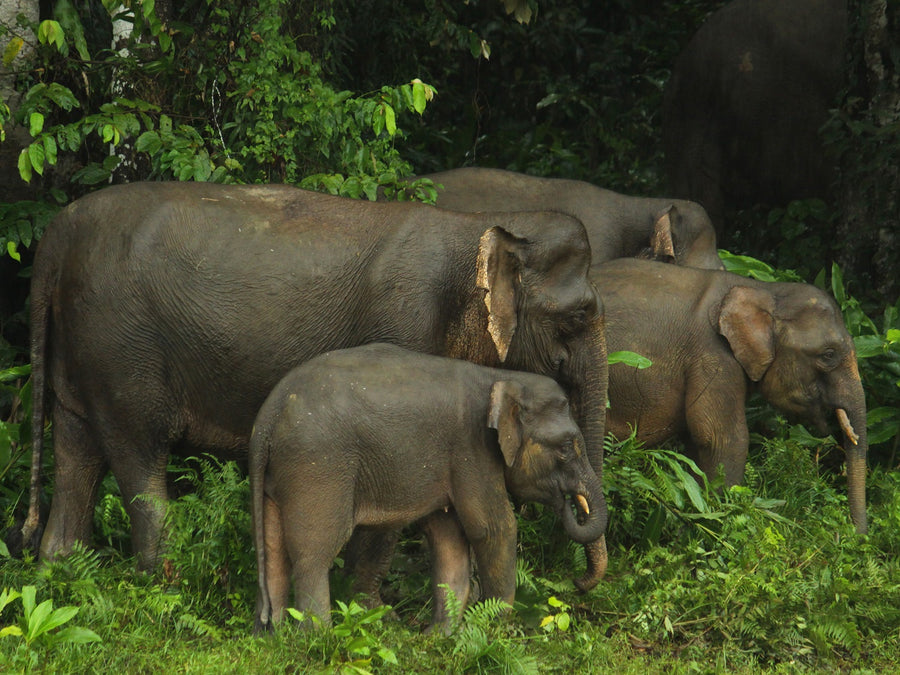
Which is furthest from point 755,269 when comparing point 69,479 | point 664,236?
point 69,479

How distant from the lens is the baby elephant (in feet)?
17.4

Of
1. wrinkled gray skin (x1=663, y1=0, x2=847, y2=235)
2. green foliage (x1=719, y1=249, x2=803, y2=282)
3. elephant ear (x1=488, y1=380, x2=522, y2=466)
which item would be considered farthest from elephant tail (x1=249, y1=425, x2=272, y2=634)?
wrinkled gray skin (x1=663, y1=0, x2=847, y2=235)

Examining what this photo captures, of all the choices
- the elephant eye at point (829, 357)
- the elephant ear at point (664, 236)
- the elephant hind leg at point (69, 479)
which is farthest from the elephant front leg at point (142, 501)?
the elephant ear at point (664, 236)

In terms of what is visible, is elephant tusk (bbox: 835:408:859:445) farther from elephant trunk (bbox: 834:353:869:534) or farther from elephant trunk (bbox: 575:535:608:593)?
elephant trunk (bbox: 575:535:608:593)

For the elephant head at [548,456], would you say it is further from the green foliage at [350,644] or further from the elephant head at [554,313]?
the green foliage at [350,644]

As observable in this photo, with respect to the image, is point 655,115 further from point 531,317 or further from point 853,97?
point 531,317

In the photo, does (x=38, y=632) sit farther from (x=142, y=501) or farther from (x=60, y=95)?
(x=60, y=95)

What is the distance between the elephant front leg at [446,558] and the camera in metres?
5.69

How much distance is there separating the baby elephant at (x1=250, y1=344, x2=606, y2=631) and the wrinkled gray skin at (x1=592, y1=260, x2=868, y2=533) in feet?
4.42

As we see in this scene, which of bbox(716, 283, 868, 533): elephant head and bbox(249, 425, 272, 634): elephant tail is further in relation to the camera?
bbox(716, 283, 868, 533): elephant head

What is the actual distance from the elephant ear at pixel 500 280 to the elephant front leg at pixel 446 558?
0.81 meters

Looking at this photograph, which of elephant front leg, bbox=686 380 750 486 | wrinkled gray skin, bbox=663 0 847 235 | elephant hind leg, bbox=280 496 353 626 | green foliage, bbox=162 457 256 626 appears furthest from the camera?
wrinkled gray skin, bbox=663 0 847 235

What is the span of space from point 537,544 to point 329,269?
5.42ft

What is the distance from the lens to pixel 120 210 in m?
6.08
